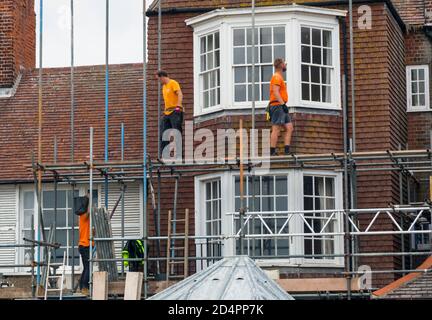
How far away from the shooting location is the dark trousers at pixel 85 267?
28641 mm

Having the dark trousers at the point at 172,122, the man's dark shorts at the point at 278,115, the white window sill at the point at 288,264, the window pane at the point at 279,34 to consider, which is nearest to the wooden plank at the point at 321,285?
the white window sill at the point at 288,264

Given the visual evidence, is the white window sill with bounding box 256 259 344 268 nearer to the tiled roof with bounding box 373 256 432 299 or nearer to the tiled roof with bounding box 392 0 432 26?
the tiled roof with bounding box 373 256 432 299

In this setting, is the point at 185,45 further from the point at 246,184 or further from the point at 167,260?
the point at 167,260

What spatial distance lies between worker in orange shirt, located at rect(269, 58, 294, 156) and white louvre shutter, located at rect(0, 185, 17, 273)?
7341 millimetres

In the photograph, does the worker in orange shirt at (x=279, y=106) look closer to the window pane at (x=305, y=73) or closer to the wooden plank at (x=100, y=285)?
the window pane at (x=305, y=73)

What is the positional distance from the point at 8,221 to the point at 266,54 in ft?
25.1

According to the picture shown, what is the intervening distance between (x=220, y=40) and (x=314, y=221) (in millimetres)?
4448

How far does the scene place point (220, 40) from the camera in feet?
98.3

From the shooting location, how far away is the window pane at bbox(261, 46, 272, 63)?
29766 mm

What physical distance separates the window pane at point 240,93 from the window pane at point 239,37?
0.94 m


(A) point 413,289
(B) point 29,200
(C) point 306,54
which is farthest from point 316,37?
(B) point 29,200

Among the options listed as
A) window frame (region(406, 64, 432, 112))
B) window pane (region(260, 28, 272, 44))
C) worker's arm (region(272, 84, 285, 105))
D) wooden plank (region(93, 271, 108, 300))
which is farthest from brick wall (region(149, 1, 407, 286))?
wooden plank (region(93, 271, 108, 300))

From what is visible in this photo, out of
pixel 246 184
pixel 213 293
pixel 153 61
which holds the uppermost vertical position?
pixel 153 61
